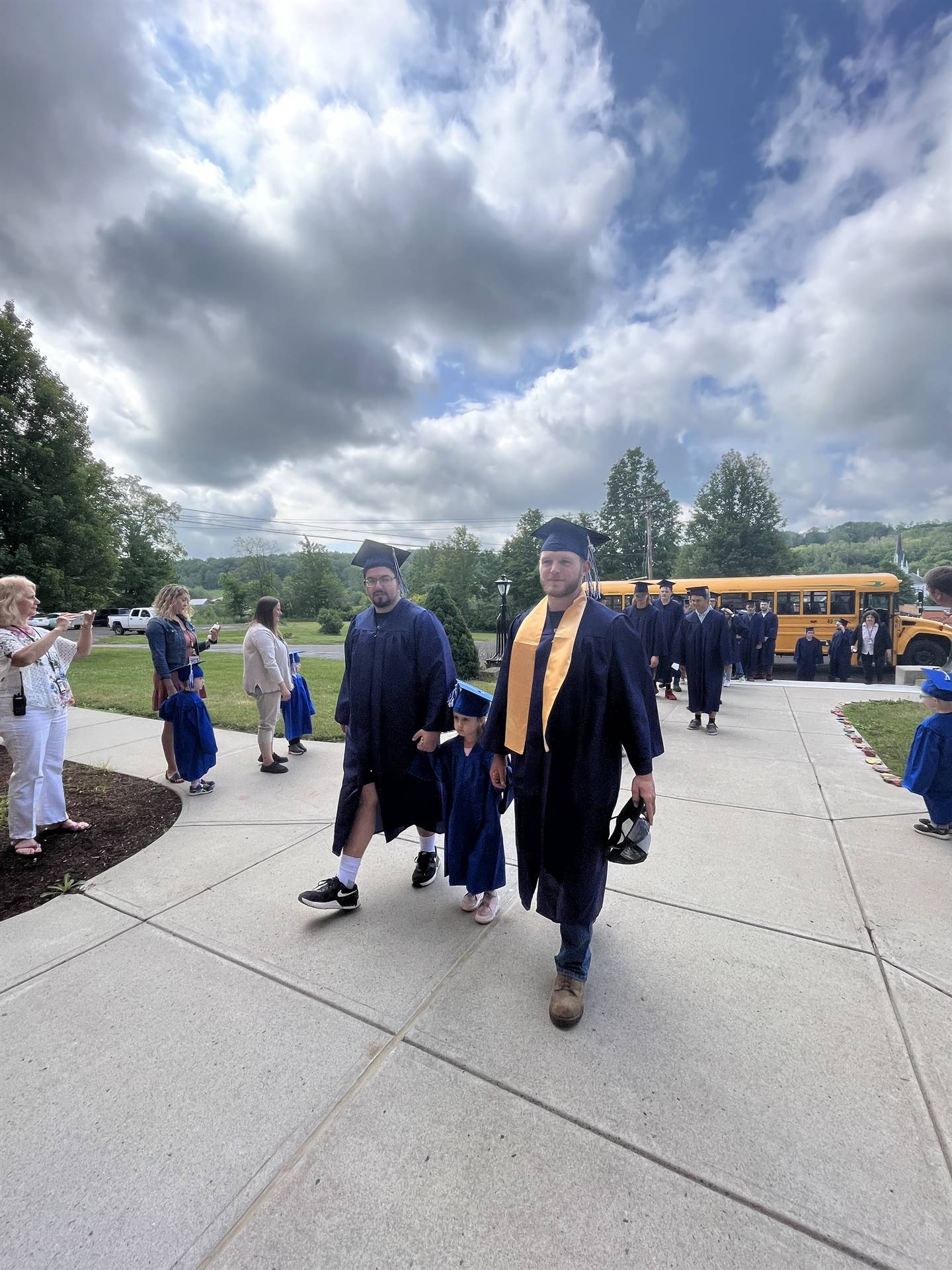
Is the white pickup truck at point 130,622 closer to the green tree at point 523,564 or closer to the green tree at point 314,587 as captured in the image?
the green tree at point 314,587

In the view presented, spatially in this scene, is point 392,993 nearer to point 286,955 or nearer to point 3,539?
point 286,955

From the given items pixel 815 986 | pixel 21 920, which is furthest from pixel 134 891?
pixel 815 986

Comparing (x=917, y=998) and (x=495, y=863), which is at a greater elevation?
(x=495, y=863)

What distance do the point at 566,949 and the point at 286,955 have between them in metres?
1.34


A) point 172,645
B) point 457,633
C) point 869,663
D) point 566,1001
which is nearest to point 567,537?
point 566,1001

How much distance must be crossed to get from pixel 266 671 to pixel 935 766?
5.42m

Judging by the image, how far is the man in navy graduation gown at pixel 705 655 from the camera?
7.13 meters

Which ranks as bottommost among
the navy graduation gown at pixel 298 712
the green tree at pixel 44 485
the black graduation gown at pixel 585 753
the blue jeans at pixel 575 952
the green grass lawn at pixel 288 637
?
the green grass lawn at pixel 288 637

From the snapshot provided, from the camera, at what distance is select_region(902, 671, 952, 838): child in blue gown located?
3.67 meters

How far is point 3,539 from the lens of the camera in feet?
45.2

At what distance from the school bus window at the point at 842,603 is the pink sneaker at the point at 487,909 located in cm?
1616

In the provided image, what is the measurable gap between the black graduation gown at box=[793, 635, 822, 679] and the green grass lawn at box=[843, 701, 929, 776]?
4410 millimetres

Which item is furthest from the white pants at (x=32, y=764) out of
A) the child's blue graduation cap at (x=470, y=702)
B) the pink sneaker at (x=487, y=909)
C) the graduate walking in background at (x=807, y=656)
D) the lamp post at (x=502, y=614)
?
the graduate walking in background at (x=807, y=656)

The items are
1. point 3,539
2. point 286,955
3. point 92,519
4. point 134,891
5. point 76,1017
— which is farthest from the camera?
point 92,519
